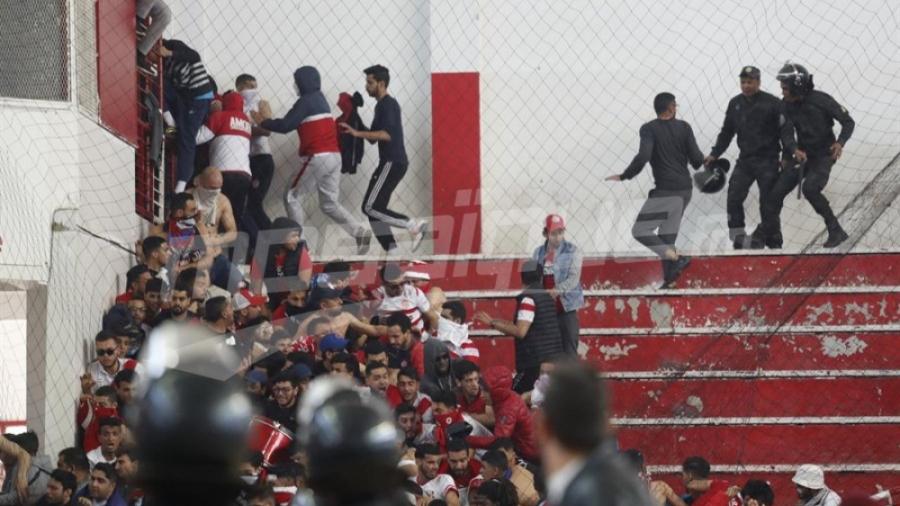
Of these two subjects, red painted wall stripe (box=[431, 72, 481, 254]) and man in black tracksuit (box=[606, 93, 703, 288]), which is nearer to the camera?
man in black tracksuit (box=[606, 93, 703, 288])

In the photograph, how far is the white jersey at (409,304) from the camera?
12.3 m

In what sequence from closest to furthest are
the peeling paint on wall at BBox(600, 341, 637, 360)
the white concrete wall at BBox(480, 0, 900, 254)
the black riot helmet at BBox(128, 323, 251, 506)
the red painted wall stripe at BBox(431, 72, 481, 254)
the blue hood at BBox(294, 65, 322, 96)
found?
the black riot helmet at BBox(128, 323, 251, 506), the peeling paint on wall at BBox(600, 341, 637, 360), the blue hood at BBox(294, 65, 322, 96), the white concrete wall at BBox(480, 0, 900, 254), the red painted wall stripe at BBox(431, 72, 481, 254)

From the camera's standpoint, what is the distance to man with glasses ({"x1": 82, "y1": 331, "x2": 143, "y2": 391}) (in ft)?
35.7

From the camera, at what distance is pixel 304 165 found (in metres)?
15.2

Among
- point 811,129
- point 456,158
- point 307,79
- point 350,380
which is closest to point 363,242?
point 456,158

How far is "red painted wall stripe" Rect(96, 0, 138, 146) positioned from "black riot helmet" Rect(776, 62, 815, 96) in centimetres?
489

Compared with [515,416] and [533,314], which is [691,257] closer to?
[533,314]

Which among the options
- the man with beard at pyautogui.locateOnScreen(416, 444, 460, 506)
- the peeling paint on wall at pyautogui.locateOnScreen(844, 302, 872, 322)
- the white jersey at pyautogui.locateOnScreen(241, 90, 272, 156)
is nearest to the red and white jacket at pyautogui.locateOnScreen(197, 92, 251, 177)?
the white jersey at pyautogui.locateOnScreen(241, 90, 272, 156)

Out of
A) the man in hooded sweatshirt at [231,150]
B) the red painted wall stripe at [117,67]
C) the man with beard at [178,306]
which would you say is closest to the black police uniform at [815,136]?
the man in hooded sweatshirt at [231,150]

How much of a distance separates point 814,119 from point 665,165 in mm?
1253

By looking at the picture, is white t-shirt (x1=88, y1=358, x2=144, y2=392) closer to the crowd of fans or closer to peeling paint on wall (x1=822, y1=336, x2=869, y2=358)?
the crowd of fans

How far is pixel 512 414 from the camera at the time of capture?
11375 millimetres

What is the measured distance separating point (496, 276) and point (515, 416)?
3087 millimetres

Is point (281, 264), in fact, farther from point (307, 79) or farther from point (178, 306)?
point (307, 79)
